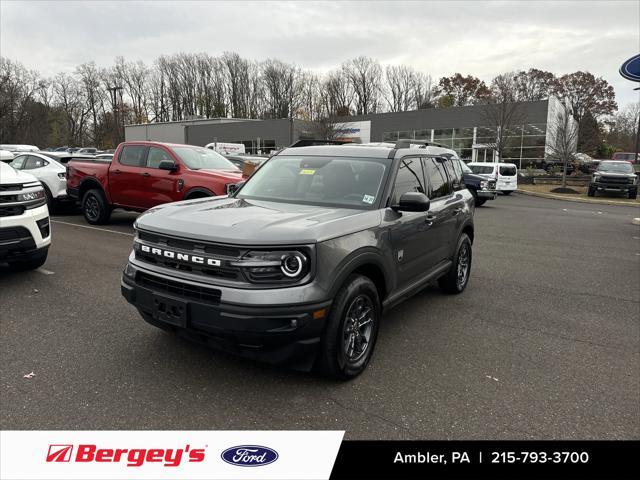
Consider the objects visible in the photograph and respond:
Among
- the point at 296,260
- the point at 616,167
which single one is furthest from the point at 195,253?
the point at 616,167

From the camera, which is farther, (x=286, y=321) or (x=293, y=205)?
(x=293, y=205)

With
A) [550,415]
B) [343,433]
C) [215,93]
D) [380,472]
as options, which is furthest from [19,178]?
[215,93]

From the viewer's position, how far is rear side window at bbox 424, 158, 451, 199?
507 cm

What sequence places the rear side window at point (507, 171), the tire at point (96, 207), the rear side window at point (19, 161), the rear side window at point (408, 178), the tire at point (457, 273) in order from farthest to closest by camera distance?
the rear side window at point (507, 171), the rear side window at point (19, 161), the tire at point (96, 207), the tire at point (457, 273), the rear side window at point (408, 178)

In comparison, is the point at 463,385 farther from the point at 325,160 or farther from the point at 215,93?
the point at 215,93

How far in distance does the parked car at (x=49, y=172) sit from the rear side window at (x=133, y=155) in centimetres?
275

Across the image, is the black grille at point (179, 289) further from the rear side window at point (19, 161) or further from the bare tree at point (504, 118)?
the bare tree at point (504, 118)

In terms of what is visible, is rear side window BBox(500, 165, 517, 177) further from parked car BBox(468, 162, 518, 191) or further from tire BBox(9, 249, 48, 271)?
Result: tire BBox(9, 249, 48, 271)

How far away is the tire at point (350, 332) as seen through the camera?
3229mm

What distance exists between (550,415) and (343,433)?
1456 mm

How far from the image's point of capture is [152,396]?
3.23 metres

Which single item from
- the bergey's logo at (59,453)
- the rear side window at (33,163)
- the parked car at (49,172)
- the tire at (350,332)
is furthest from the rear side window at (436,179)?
the rear side window at (33,163)

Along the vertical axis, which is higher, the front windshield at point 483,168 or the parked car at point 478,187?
the front windshield at point 483,168

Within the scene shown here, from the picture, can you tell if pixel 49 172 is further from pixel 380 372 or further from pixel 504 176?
pixel 504 176
